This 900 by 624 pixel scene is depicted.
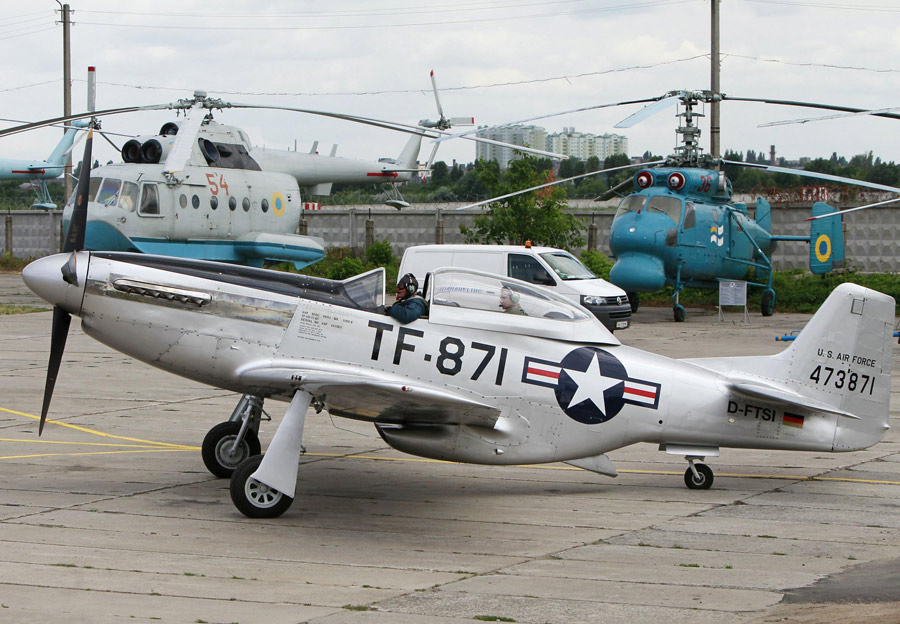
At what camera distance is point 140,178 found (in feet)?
77.5

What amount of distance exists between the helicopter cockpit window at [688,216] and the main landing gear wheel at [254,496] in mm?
17985

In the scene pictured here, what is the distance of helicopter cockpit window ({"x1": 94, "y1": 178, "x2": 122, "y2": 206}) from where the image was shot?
2336cm

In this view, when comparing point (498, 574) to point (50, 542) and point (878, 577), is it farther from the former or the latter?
point (50, 542)

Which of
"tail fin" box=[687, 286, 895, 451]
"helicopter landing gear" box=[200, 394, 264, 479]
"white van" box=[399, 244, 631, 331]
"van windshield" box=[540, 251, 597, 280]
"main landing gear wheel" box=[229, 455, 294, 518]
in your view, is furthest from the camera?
"van windshield" box=[540, 251, 597, 280]

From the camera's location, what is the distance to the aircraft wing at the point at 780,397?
916 centimetres

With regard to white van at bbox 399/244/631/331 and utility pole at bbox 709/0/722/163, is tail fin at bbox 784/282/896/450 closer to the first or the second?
white van at bbox 399/244/631/331

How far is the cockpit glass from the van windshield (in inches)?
462

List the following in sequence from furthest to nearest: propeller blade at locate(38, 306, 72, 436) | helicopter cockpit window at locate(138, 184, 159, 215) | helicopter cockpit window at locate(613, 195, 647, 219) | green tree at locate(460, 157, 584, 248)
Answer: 1. green tree at locate(460, 157, 584, 248)
2. helicopter cockpit window at locate(613, 195, 647, 219)
3. helicopter cockpit window at locate(138, 184, 159, 215)
4. propeller blade at locate(38, 306, 72, 436)

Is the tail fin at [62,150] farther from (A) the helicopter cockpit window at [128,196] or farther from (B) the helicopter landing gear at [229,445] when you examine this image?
(B) the helicopter landing gear at [229,445]

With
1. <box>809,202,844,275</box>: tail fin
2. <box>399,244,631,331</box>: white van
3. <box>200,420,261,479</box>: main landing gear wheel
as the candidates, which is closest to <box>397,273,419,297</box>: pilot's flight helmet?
<box>200,420,261,479</box>: main landing gear wheel

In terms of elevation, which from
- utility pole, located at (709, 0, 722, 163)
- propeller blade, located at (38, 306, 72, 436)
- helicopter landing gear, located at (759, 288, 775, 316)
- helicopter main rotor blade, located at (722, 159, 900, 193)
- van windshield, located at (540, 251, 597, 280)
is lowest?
helicopter landing gear, located at (759, 288, 775, 316)

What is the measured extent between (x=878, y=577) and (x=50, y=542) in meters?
5.70

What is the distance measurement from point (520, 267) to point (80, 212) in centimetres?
1261

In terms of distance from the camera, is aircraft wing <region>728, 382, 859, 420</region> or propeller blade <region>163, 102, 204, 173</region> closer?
aircraft wing <region>728, 382, 859, 420</region>
